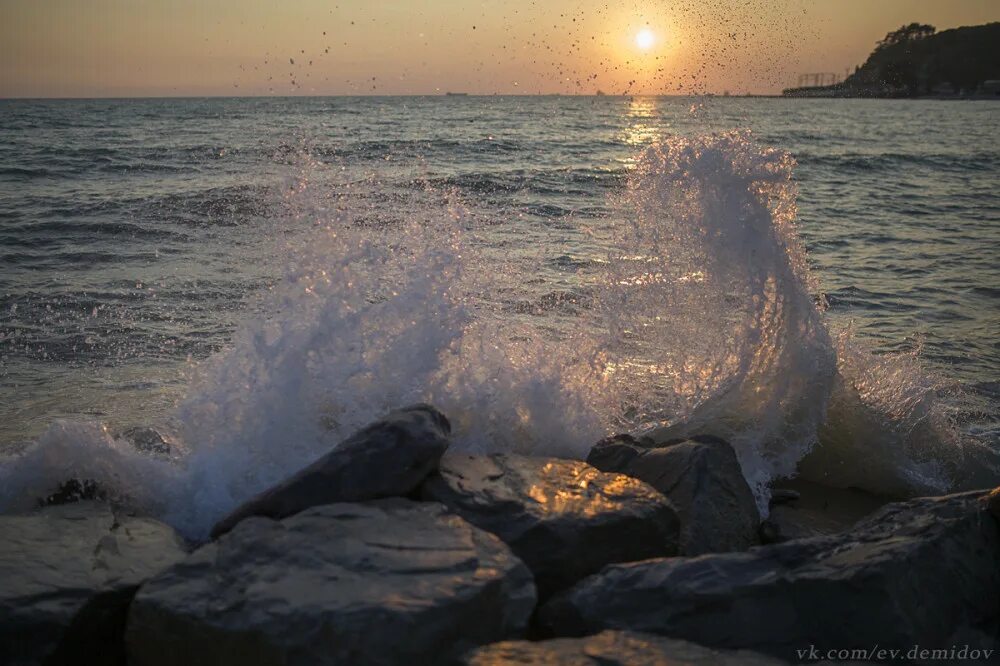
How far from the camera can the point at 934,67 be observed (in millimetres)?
97062

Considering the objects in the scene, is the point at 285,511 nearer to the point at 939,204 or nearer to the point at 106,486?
the point at 106,486

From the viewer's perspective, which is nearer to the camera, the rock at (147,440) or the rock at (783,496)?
the rock at (783,496)

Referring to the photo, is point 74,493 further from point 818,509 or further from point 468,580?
point 818,509

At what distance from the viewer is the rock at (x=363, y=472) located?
3430 mm

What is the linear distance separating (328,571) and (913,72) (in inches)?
4330

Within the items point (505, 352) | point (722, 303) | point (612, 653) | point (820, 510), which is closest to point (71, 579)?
point (612, 653)

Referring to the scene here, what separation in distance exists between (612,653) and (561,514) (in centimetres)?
85

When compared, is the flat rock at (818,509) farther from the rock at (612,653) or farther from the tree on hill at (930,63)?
the tree on hill at (930,63)

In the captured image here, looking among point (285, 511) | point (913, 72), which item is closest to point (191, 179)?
point (285, 511)

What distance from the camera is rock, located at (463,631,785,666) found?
2.49m

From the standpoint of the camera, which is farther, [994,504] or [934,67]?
[934,67]

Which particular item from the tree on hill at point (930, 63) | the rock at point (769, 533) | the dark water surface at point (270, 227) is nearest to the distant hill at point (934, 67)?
the tree on hill at point (930, 63)

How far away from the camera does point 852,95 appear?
342 feet

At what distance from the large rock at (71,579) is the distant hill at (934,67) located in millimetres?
98394
